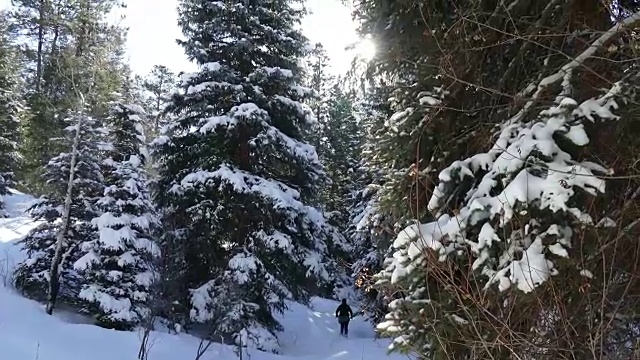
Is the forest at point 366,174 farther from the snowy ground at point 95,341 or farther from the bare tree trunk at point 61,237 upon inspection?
the snowy ground at point 95,341

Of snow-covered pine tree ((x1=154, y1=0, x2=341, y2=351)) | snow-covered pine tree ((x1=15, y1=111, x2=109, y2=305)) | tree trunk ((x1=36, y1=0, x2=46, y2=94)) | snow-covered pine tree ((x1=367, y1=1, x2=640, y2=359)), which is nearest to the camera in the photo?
snow-covered pine tree ((x1=367, y1=1, x2=640, y2=359))

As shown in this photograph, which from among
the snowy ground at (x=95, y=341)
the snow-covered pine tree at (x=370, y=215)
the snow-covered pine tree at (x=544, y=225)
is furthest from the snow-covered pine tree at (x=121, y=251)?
the snow-covered pine tree at (x=544, y=225)

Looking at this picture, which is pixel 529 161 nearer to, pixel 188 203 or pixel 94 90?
pixel 188 203

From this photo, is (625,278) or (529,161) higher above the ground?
(529,161)

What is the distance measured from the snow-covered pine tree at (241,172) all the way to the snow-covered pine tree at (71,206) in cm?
193

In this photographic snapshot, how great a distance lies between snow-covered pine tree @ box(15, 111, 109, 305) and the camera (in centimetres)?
1316

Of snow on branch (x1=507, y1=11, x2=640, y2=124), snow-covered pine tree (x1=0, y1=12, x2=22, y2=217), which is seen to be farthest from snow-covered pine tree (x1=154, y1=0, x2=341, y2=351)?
A: snow-covered pine tree (x1=0, y1=12, x2=22, y2=217)

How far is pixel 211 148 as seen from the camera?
12797 mm

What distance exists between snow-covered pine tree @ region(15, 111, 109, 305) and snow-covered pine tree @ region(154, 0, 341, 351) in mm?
1933

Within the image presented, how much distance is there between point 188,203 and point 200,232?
75cm

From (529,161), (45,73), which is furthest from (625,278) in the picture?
(45,73)

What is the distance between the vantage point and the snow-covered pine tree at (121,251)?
1191 cm

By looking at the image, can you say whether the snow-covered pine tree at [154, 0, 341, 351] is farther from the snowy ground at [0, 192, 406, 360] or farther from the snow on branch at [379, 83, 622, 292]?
the snow on branch at [379, 83, 622, 292]

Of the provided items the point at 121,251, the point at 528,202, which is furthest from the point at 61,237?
the point at 528,202
